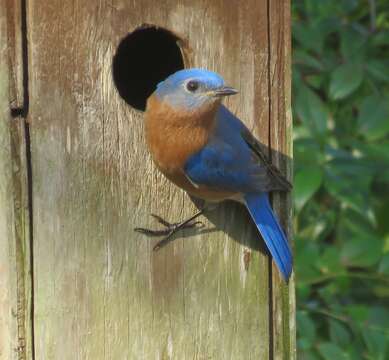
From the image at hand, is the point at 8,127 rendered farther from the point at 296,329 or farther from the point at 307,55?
the point at 307,55

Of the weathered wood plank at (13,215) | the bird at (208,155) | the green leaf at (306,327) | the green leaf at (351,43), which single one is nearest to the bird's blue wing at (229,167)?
the bird at (208,155)

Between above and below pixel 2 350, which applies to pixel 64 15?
above

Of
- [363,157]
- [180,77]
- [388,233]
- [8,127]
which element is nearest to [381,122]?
[363,157]

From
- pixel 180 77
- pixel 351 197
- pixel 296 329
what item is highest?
pixel 180 77

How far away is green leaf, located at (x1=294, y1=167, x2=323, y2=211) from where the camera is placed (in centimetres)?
462

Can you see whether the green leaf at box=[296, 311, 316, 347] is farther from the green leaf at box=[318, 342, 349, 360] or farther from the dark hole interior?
the dark hole interior

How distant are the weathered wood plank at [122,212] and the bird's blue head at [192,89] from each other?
11 cm

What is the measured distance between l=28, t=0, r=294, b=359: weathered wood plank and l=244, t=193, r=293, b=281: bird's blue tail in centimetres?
14

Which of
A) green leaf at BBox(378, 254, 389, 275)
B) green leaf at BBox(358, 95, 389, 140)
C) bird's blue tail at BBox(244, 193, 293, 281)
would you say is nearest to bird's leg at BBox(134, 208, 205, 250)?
bird's blue tail at BBox(244, 193, 293, 281)

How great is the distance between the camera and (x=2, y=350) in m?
3.93

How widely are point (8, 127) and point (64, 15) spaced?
37 centimetres

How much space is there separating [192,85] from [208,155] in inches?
9.3

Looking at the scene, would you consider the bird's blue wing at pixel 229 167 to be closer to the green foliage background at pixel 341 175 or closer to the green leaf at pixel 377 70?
the green foliage background at pixel 341 175

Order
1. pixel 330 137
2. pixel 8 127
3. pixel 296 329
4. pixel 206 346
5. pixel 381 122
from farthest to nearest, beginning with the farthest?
pixel 330 137, pixel 381 122, pixel 296 329, pixel 206 346, pixel 8 127
